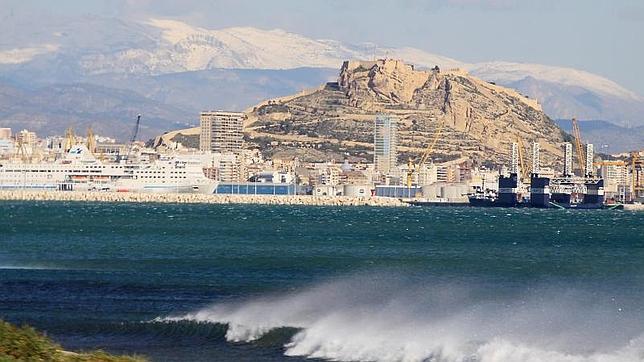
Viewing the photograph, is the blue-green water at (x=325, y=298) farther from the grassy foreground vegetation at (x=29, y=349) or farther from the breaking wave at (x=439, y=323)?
the grassy foreground vegetation at (x=29, y=349)

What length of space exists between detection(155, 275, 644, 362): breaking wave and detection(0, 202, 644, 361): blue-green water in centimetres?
5

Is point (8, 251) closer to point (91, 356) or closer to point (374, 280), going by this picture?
point (374, 280)

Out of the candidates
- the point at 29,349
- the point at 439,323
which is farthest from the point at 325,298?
the point at 29,349

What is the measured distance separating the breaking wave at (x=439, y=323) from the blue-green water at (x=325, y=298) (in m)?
0.05

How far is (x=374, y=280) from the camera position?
49.0 metres

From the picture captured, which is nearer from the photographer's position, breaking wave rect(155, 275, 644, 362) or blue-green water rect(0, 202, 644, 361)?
breaking wave rect(155, 275, 644, 362)

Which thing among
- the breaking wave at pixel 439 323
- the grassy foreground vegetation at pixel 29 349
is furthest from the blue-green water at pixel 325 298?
the grassy foreground vegetation at pixel 29 349

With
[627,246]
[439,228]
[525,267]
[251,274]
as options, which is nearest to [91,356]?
[251,274]

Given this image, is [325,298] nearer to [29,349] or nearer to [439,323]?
[439,323]

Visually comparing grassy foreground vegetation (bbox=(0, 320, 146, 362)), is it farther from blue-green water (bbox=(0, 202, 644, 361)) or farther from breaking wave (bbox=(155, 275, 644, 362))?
breaking wave (bbox=(155, 275, 644, 362))

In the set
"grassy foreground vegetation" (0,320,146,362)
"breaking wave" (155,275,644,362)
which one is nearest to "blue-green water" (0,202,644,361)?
"breaking wave" (155,275,644,362)

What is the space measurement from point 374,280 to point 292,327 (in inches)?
562

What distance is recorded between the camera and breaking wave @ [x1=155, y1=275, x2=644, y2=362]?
2967 cm

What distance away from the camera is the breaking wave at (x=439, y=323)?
2967cm
